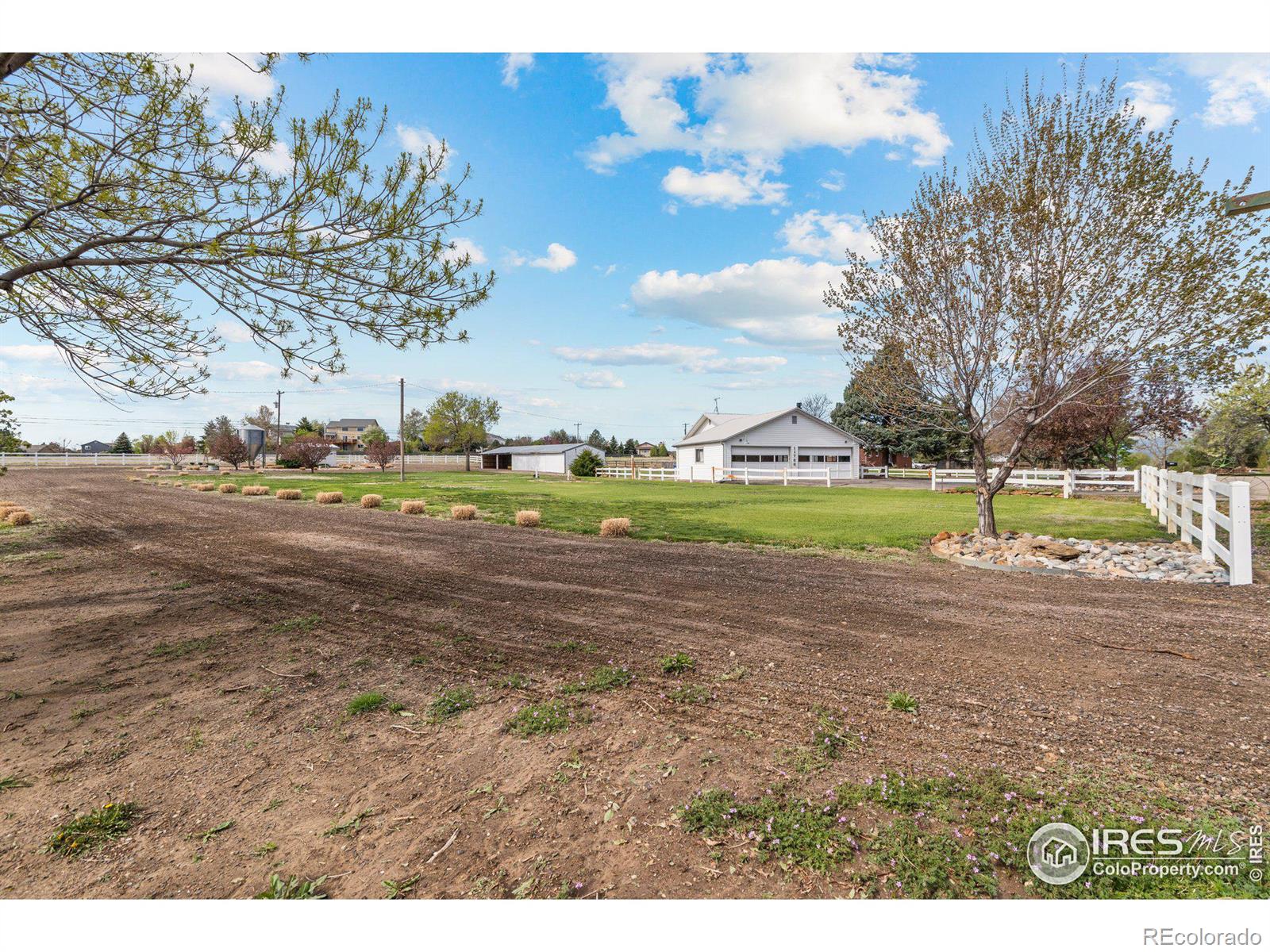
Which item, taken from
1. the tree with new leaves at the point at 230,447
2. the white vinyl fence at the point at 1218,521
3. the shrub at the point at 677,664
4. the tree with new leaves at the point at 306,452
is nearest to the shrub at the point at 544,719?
the shrub at the point at 677,664

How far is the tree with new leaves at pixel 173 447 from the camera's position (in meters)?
52.9

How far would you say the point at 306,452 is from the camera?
149ft

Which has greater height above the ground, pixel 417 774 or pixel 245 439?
pixel 245 439

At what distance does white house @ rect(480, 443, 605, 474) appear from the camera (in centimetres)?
5541

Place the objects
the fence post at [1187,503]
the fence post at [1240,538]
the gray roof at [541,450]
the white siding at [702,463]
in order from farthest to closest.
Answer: the gray roof at [541,450] → the white siding at [702,463] → the fence post at [1187,503] → the fence post at [1240,538]

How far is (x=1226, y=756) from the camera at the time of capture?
9.84 ft

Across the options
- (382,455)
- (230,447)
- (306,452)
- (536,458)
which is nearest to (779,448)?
(536,458)

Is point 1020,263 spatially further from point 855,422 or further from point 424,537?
point 855,422

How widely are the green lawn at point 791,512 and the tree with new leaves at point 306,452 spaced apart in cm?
2129

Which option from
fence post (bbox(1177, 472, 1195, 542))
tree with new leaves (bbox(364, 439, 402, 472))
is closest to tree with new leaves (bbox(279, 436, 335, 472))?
tree with new leaves (bbox(364, 439, 402, 472))

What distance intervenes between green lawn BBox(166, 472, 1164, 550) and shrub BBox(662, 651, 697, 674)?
6747mm

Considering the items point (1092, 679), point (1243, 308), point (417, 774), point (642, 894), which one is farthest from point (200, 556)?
point (1243, 308)

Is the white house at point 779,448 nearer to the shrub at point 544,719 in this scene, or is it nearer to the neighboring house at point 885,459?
the neighboring house at point 885,459

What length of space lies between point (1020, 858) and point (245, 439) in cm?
6417
